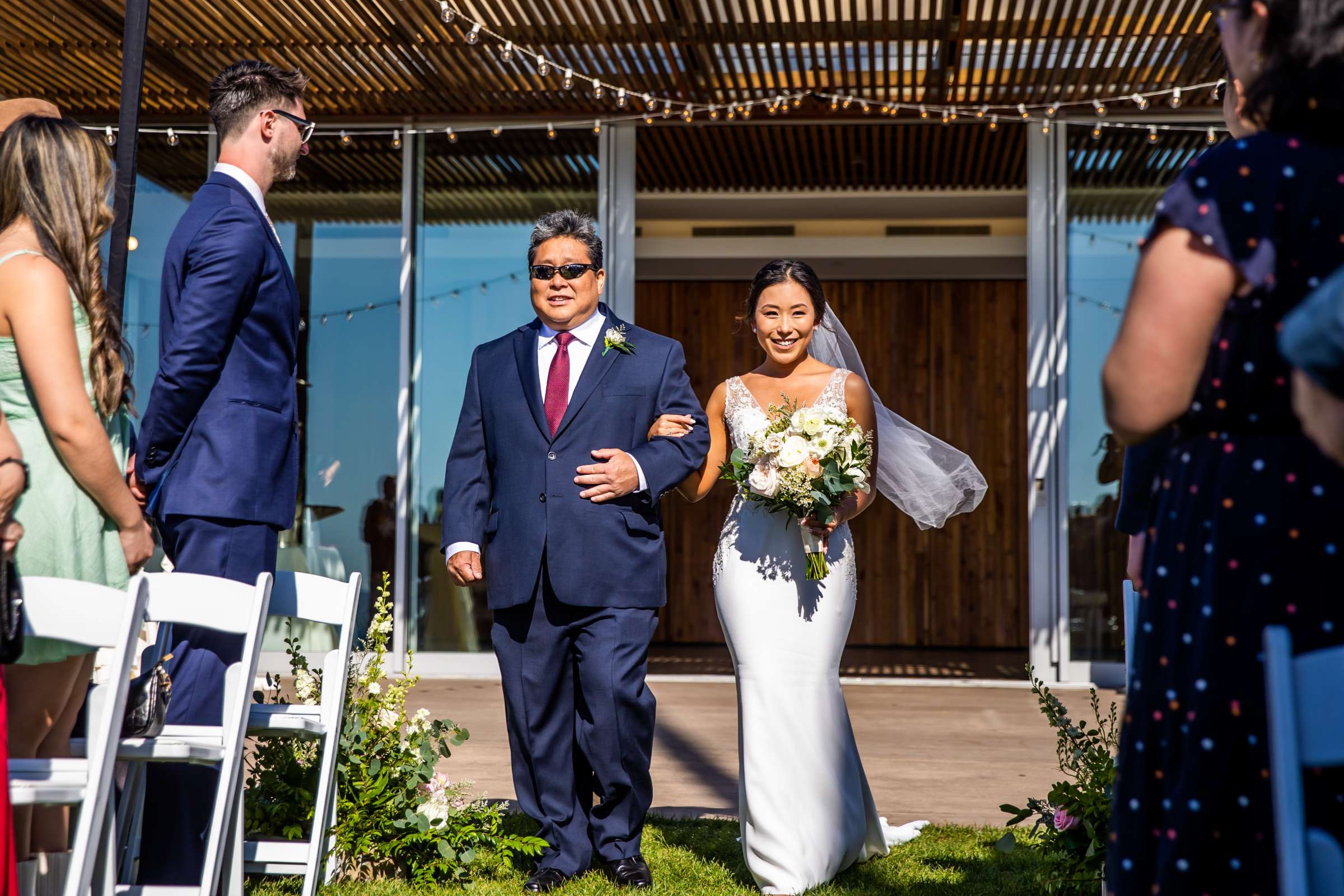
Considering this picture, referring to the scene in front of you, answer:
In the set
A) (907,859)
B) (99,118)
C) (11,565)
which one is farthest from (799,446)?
(99,118)

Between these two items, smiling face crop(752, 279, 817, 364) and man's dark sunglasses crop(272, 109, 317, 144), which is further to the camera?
smiling face crop(752, 279, 817, 364)

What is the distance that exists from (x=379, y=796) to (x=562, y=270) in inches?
64.4

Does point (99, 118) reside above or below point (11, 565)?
above

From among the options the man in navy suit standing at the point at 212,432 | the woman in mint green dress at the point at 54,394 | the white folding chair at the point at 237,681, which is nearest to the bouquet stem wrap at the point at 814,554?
the man in navy suit standing at the point at 212,432

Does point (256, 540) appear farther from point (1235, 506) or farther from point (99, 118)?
point (99, 118)

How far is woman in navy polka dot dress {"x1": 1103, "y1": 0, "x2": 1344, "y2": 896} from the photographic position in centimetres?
152

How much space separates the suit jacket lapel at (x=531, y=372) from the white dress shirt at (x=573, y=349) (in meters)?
0.02

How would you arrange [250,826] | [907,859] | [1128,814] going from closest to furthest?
[1128,814] → [250,826] → [907,859]

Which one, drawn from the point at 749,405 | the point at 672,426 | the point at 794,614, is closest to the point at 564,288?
the point at 672,426

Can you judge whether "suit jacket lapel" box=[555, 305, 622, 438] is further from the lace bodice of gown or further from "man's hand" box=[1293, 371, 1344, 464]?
"man's hand" box=[1293, 371, 1344, 464]

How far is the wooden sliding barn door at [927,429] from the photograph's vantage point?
10.9 metres

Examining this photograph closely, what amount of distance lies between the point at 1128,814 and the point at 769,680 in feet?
6.54

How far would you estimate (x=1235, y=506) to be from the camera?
157 cm

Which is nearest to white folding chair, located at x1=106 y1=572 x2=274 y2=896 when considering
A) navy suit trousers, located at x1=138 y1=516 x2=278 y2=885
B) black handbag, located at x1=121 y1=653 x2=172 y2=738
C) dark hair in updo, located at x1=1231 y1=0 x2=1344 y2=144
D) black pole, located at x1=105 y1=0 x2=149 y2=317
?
black handbag, located at x1=121 y1=653 x2=172 y2=738
